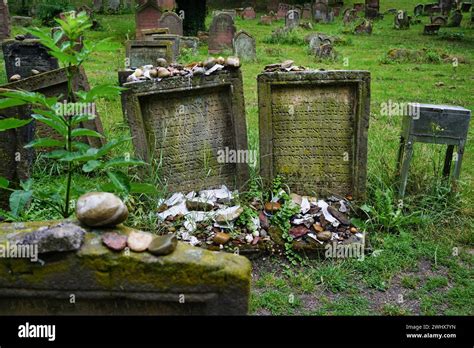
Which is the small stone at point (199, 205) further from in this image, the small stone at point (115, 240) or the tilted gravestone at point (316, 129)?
the small stone at point (115, 240)

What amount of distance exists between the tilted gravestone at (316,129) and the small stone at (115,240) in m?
2.86

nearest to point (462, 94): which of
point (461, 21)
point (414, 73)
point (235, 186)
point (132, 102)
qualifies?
point (414, 73)

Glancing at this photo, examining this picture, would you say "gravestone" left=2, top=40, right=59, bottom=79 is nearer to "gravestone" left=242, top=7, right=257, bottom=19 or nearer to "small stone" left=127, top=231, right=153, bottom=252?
"small stone" left=127, top=231, right=153, bottom=252

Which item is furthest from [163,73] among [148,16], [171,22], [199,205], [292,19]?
[292,19]

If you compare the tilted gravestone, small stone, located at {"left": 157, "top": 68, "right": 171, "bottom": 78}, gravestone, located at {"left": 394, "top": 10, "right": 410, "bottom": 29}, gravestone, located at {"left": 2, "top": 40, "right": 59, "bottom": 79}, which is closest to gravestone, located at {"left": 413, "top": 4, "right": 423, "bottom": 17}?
gravestone, located at {"left": 394, "top": 10, "right": 410, "bottom": 29}

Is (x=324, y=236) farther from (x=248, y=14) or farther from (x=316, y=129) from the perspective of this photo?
(x=248, y=14)

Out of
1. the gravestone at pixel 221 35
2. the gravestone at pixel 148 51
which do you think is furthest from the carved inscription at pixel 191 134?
the gravestone at pixel 221 35

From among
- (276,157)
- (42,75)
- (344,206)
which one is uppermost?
(42,75)

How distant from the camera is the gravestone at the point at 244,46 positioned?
13477mm

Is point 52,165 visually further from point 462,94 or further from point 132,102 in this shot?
point 462,94

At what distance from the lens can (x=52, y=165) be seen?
19.4 feet
